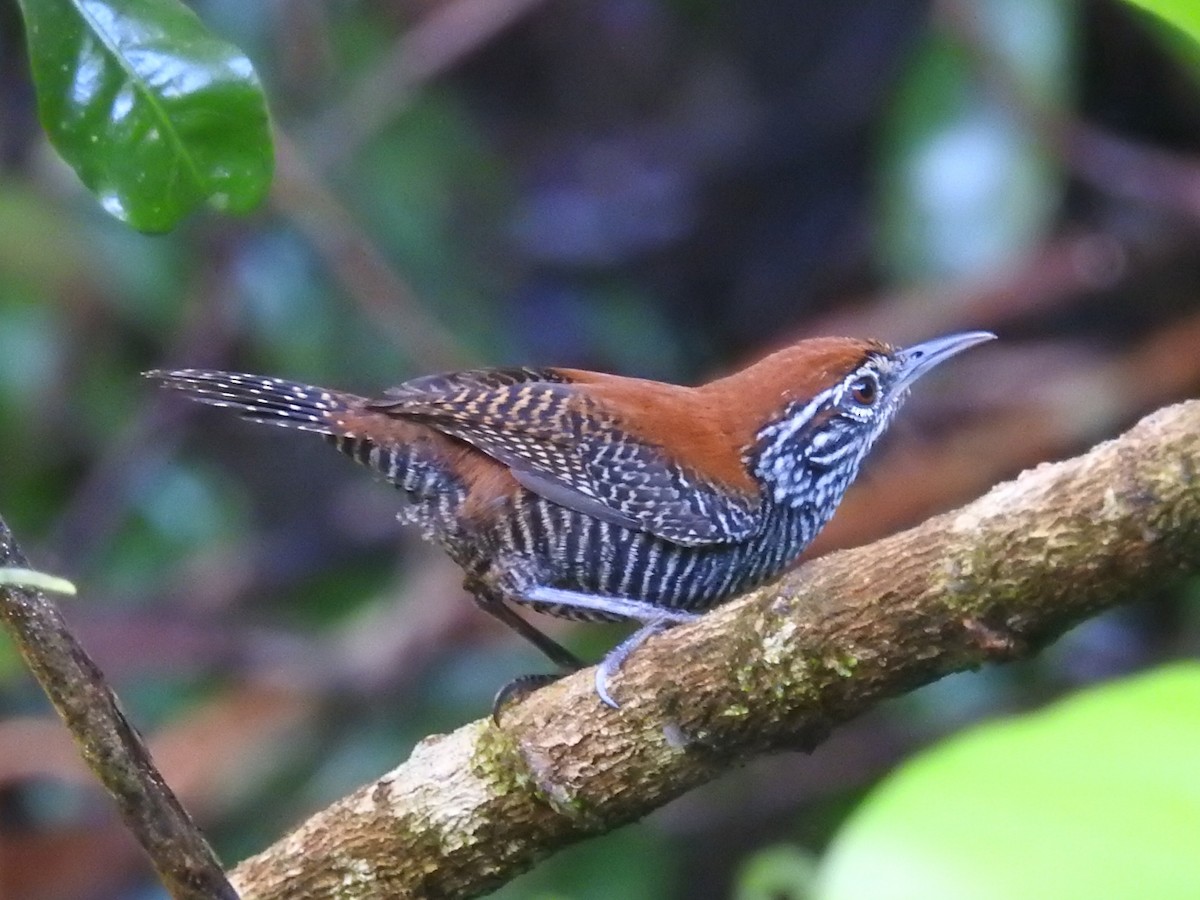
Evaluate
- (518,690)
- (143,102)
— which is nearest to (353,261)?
(518,690)

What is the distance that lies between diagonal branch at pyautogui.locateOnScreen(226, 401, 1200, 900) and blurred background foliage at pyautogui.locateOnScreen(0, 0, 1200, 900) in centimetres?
187

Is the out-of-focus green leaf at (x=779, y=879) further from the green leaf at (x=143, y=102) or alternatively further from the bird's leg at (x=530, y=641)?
the green leaf at (x=143, y=102)

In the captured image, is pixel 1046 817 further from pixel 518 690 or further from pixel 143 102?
pixel 518 690

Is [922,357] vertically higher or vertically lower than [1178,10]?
lower

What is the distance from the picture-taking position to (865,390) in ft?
10.3

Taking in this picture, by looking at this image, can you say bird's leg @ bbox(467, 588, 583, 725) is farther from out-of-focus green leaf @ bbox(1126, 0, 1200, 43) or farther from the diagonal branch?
out-of-focus green leaf @ bbox(1126, 0, 1200, 43)

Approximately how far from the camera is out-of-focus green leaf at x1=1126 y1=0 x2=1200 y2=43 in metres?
1.18

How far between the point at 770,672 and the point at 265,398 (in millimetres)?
1309

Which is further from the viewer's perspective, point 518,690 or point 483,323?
point 483,323

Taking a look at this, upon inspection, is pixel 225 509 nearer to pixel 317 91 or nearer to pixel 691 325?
pixel 317 91

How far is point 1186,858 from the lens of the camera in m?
0.66

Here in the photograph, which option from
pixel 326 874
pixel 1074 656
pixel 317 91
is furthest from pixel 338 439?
pixel 1074 656

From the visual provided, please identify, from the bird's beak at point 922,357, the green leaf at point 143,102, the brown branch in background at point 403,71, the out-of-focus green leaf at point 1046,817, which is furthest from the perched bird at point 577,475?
the brown branch in background at point 403,71

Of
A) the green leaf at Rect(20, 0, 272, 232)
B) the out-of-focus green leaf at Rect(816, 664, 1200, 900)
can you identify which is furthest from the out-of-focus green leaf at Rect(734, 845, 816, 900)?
the out-of-focus green leaf at Rect(816, 664, 1200, 900)
